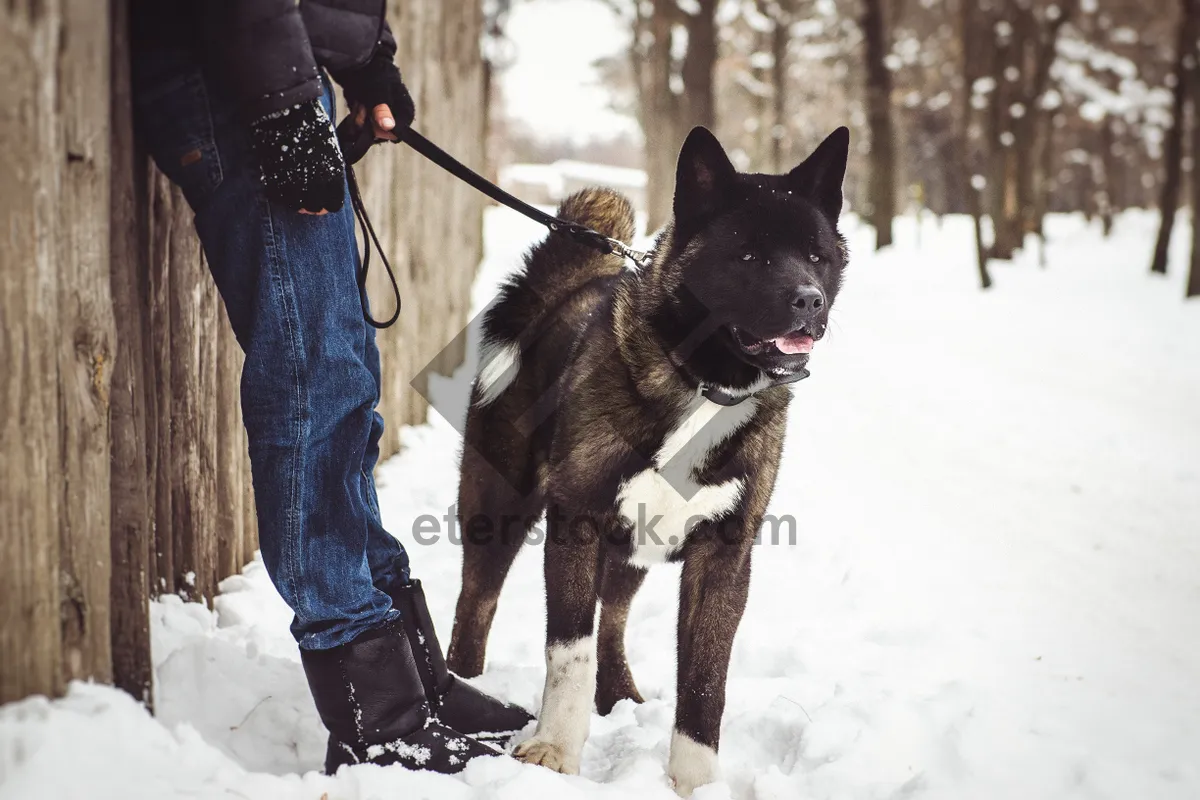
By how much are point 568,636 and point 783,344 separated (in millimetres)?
930

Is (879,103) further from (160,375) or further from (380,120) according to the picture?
(160,375)

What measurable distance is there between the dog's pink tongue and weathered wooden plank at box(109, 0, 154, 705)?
1480mm

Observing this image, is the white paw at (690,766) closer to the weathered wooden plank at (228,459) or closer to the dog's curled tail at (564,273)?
the dog's curled tail at (564,273)

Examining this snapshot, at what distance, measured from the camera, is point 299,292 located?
5.83ft

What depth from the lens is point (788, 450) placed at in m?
5.85

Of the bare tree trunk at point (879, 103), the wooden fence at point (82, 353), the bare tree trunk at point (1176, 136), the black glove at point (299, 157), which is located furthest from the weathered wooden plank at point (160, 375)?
the bare tree trunk at point (879, 103)

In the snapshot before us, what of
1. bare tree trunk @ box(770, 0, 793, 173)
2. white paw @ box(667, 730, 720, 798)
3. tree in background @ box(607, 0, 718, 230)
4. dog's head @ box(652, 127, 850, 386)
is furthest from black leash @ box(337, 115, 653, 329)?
bare tree trunk @ box(770, 0, 793, 173)

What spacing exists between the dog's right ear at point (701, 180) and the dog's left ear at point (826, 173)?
0.66ft

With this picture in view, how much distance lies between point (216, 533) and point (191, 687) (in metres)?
0.72

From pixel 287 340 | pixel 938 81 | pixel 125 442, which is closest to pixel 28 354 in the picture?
pixel 125 442

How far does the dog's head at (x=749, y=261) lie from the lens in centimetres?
232

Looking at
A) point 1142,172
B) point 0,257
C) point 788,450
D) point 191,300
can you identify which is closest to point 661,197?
point 788,450

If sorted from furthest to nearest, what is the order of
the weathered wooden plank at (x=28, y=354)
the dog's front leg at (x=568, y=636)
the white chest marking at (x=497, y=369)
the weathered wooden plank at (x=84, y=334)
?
the white chest marking at (x=497, y=369)
the dog's front leg at (x=568, y=636)
the weathered wooden plank at (x=84, y=334)
the weathered wooden plank at (x=28, y=354)

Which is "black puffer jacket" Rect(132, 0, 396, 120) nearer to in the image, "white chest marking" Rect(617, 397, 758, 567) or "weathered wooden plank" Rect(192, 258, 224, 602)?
"weathered wooden plank" Rect(192, 258, 224, 602)
